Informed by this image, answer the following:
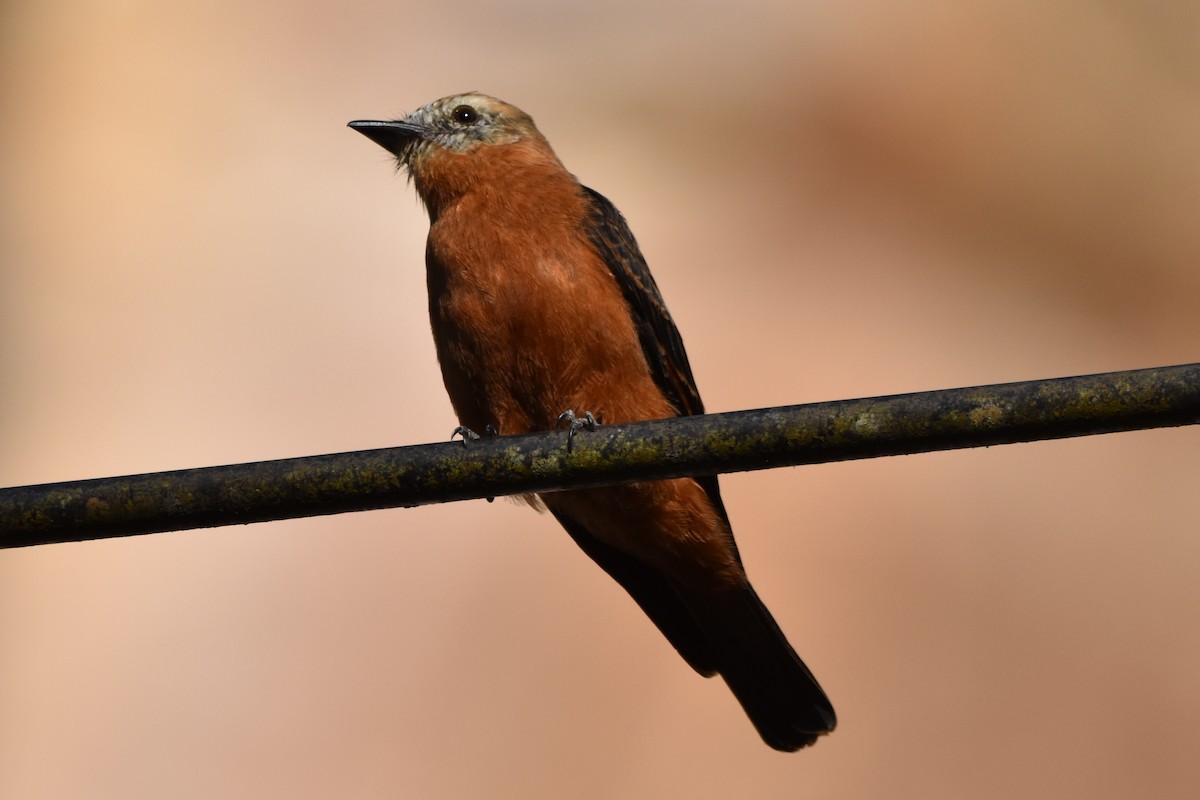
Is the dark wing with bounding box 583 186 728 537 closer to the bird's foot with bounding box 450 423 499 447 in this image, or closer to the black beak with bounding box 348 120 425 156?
the bird's foot with bounding box 450 423 499 447

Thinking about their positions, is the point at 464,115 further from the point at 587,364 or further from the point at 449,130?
the point at 587,364

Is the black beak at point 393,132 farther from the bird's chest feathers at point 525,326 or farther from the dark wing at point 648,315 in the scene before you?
the bird's chest feathers at point 525,326

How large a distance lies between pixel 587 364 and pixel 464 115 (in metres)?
1.77

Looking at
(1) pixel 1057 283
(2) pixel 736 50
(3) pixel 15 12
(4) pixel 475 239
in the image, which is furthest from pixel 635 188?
(4) pixel 475 239

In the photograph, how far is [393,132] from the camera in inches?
259

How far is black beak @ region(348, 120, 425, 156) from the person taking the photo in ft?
21.4

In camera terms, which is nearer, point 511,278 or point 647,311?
point 511,278

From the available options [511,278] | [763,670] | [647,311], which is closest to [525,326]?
[511,278]

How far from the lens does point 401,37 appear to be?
1384 cm

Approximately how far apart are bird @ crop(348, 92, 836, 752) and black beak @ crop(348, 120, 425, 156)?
0.05 metres

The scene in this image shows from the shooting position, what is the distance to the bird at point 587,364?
5422mm

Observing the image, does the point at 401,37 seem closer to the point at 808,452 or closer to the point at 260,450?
the point at 260,450

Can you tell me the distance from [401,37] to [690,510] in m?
9.26

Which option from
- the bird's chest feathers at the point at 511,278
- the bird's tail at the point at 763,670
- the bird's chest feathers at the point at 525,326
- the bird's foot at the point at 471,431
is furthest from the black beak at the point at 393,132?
the bird's tail at the point at 763,670
